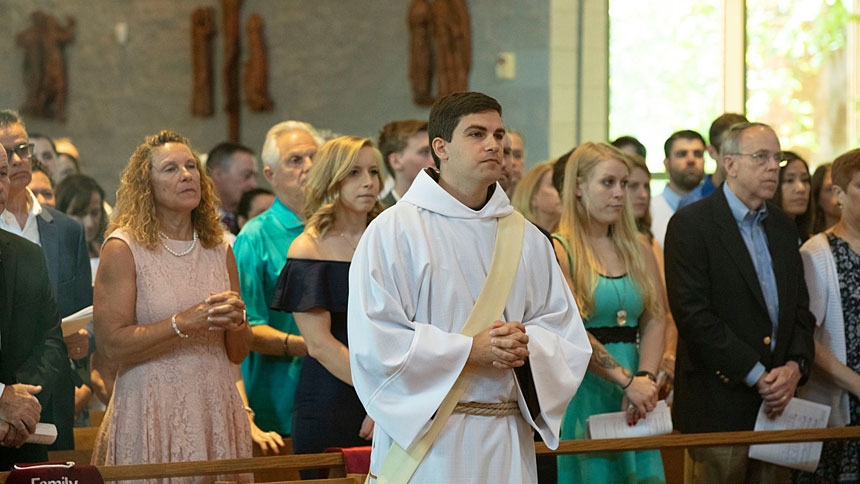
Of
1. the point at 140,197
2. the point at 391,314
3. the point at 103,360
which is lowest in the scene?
the point at 103,360

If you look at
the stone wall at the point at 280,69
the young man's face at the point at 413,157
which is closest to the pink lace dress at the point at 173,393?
the young man's face at the point at 413,157

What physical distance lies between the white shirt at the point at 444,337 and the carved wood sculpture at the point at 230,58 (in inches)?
262

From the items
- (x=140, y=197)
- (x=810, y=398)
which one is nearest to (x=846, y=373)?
(x=810, y=398)

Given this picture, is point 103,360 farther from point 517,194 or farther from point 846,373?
point 846,373

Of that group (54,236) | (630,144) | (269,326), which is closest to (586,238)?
(269,326)

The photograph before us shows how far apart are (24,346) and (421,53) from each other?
583 cm

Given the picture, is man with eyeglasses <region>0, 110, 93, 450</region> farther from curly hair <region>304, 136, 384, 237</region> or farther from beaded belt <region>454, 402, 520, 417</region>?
beaded belt <region>454, 402, 520, 417</region>

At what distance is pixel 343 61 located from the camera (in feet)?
33.0

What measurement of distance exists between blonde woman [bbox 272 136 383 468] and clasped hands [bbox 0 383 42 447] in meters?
0.97

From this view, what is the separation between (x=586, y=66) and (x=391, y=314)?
243 inches

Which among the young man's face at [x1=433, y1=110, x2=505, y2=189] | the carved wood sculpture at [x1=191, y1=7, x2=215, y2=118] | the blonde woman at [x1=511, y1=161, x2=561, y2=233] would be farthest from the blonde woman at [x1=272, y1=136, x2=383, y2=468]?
the carved wood sculpture at [x1=191, y1=7, x2=215, y2=118]

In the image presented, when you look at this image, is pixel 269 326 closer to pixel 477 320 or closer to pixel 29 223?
pixel 29 223

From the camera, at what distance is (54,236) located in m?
4.69

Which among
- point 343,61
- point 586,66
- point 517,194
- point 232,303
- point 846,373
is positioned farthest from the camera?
point 343,61
